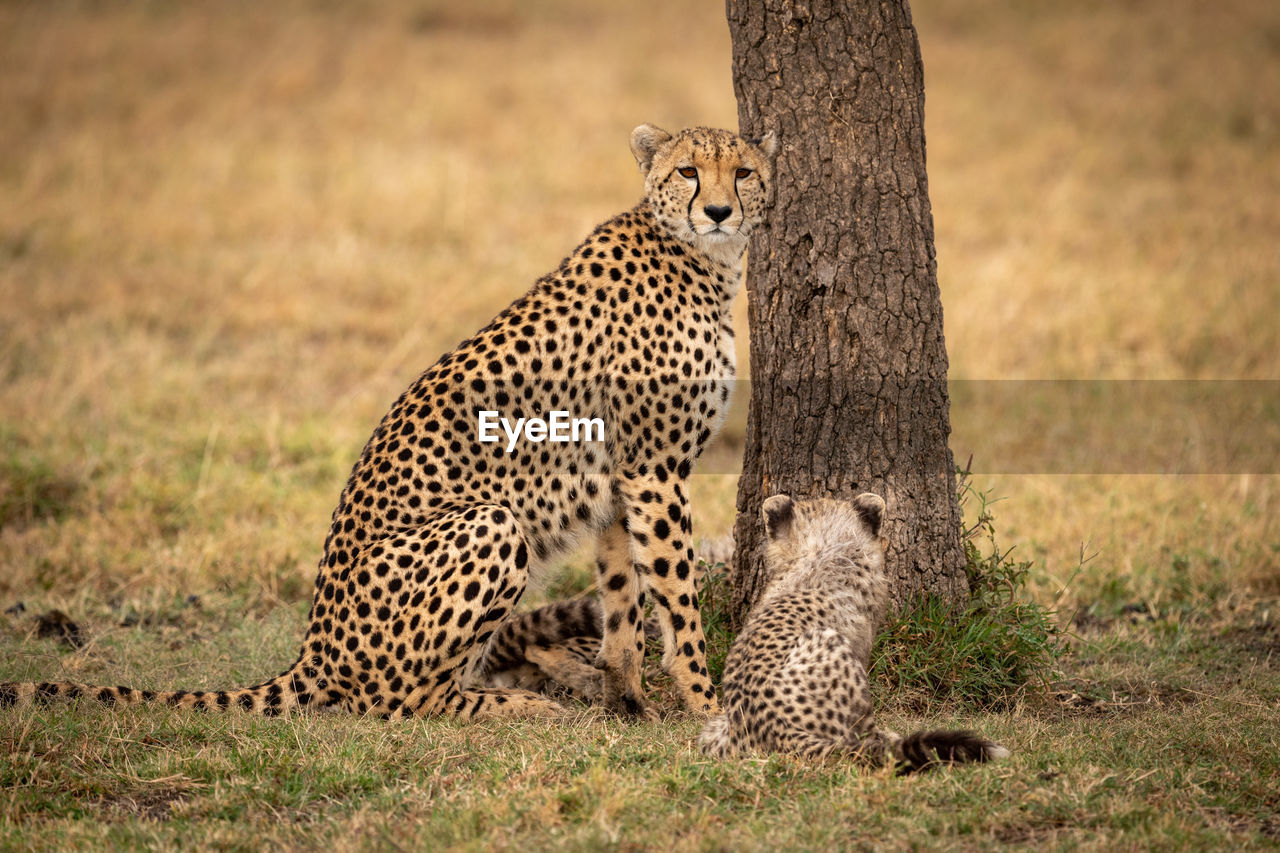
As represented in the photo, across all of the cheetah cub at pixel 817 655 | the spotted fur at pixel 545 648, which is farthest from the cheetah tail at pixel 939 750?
the spotted fur at pixel 545 648

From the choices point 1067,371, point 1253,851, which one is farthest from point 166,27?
point 1253,851

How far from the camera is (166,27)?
1510 centimetres

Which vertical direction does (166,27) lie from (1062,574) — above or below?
above

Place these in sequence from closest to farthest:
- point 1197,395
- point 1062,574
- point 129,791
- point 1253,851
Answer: point 1253,851
point 129,791
point 1062,574
point 1197,395

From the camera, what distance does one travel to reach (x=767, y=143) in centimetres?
418

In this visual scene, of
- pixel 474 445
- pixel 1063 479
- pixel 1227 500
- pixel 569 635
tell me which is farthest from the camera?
pixel 1063 479

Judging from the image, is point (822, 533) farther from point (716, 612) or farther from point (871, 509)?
point (716, 612)

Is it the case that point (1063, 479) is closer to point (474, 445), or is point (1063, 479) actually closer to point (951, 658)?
point (951, 658)

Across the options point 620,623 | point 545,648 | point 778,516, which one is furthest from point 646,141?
point 545,648

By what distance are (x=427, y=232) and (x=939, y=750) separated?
26.6ft

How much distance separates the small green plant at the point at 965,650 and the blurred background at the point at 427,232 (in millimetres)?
864

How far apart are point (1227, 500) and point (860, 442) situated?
8.84 feet

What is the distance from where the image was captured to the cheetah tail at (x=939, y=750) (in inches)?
124

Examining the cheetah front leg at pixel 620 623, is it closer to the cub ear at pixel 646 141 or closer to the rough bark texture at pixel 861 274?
the rough bark texture at pixel 861 274
